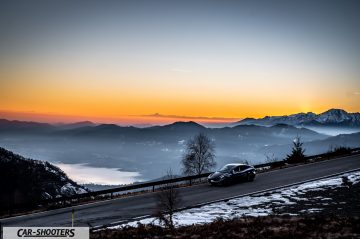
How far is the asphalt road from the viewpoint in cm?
1864

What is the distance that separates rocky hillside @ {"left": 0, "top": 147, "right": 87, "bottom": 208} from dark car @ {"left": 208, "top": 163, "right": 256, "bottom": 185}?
73.8 meters

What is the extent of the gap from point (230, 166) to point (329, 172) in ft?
28.1

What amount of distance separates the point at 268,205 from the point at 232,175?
23.8ft

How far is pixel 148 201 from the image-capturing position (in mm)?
22797

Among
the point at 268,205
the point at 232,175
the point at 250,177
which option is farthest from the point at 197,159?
the point at 268,205

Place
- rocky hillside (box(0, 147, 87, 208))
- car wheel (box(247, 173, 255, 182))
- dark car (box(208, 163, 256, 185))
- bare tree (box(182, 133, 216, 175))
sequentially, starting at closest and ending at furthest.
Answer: dark car (box(208, 163, 256, 185))
car wheel (box(247, 173, 255, 182))
bare tree (box(182, 133, 216, 175))
rocky hillside (box(0, 147, 87, 208))

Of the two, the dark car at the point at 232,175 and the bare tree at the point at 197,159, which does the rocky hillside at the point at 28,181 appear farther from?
the dark car at the point at 232,175

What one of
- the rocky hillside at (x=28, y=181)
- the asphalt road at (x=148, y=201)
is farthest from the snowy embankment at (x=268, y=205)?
the rocky hillside at (x=28, y=181)

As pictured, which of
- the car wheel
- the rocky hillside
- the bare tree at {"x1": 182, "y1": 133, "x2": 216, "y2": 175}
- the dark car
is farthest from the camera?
the rocky hillside
